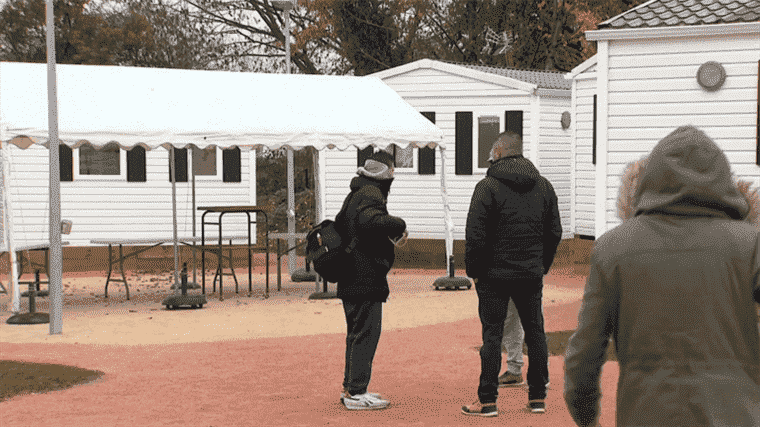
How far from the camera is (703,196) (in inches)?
107

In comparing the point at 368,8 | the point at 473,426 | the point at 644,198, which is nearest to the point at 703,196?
the point at 644,198

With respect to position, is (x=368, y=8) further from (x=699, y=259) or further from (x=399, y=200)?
(x=699, y=259)

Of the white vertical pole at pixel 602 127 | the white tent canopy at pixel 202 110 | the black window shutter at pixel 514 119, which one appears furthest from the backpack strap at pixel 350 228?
the black window shutter at pixel 514 119

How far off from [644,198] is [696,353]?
41 centimetres

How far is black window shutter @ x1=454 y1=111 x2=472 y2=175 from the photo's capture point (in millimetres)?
19344

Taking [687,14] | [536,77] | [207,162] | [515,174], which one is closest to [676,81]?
[687,14]

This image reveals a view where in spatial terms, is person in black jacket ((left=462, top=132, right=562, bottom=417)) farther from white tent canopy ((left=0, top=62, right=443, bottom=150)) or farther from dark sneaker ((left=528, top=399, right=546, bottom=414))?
white tent canopy ((left=0, top=62, right=443, bottom=150))

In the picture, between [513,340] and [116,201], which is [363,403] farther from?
[116,201]

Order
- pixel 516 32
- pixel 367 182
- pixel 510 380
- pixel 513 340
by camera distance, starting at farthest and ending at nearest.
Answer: pixel 516 32 < pixel 510 380 < pixel 513 340 < pixel 367 182

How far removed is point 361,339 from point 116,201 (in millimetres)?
13508

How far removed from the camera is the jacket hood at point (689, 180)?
2713 mm

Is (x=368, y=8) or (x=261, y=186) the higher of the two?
(x=368, y=8)

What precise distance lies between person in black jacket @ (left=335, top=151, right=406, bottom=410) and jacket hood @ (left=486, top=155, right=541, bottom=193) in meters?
0.79

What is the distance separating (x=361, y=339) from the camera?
23.6ft
